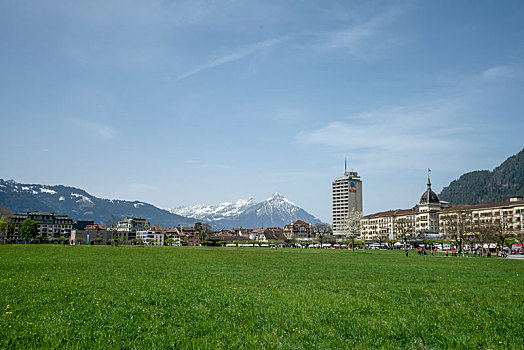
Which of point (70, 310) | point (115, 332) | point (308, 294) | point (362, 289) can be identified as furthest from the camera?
point (362, 289)

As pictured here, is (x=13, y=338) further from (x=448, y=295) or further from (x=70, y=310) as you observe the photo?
(x=448, y=295)

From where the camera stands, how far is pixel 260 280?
87.7 feet

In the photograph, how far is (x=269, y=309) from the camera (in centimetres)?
1614

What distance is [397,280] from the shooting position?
1117 inches

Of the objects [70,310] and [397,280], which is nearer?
[70,310]

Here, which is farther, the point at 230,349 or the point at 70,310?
the point at 70,310

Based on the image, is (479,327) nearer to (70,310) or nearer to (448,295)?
(448,295)

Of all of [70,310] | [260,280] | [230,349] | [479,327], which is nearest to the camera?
[230,349]

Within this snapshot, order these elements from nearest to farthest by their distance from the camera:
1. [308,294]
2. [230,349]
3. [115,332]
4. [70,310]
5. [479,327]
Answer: [230,349] < [115,332] < [479,327] < [70,310] < [308,294]

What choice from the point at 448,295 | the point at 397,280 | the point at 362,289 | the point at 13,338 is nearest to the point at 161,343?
the point at 13,338

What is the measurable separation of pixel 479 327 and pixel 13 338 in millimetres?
14667

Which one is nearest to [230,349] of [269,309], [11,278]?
[269,309]

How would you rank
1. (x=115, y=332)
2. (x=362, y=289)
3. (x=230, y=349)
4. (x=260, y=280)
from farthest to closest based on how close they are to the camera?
(x=260, y=280) → (x=362, y=289) → (x=115, y=332) → (x=230, y=349)

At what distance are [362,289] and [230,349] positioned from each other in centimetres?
1313
